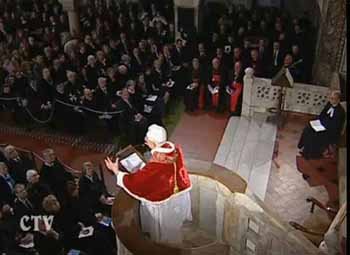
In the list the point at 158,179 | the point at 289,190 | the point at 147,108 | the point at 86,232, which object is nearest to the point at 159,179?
the point at 158,179

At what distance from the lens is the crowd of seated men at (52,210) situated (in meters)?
7.34

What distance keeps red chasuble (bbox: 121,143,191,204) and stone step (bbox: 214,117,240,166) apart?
11.7 ft

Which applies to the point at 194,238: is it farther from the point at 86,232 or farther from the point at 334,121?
the point at 334,121

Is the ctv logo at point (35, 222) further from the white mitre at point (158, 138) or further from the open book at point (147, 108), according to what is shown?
the open book at point (147, 108)

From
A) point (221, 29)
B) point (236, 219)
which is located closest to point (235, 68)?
point (221, 29)

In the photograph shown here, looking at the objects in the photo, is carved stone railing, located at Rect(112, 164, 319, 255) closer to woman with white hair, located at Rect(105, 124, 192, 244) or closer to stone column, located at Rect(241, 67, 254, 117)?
woman with white hair, located at Rect(105, 124, 192, 244)

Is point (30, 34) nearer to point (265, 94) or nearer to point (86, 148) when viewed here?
point (86, 148)

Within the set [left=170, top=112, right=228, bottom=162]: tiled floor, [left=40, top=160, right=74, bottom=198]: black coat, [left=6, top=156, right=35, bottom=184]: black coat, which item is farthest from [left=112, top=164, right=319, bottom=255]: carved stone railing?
[left=170, top=112, right=228, bottom=162]: tiled floor

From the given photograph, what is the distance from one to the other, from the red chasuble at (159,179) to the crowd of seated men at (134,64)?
4486 mm

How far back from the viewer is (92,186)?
7.96 meters

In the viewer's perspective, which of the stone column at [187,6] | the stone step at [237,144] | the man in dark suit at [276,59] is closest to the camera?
the stone step at [237,144]

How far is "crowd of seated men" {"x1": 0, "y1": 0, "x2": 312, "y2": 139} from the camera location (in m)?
10.5

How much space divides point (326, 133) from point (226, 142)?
1.76 m

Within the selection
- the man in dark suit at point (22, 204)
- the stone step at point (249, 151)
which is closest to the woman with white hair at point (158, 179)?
the man in dark suit at point (22, 204)
